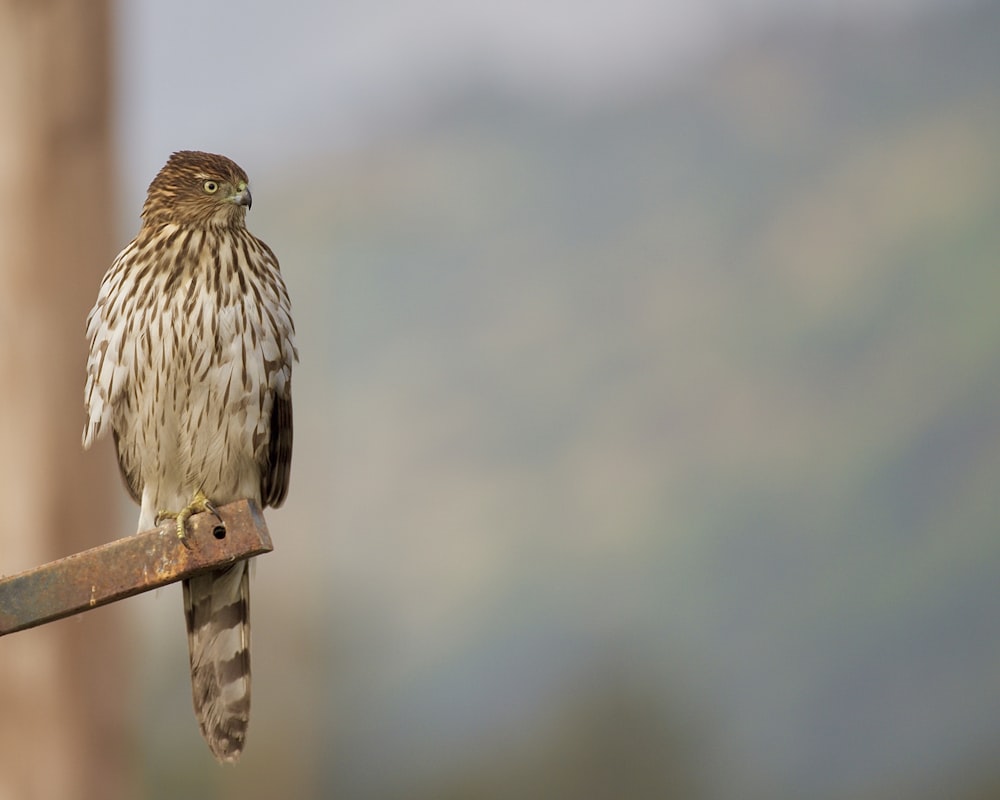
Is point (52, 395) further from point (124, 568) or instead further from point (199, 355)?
point (124, 568)

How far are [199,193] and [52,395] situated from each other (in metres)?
1.48

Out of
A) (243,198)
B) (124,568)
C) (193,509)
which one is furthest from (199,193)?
(124,568)

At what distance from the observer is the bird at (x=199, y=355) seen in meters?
4.73

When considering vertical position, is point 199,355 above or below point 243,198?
below

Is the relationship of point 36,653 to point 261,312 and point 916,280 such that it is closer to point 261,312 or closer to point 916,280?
point 261,312

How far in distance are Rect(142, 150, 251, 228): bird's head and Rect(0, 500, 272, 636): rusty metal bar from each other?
1.74 m

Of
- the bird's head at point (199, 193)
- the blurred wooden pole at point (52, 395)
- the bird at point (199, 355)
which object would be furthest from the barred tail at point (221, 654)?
the blurred wooden pole at point (52, 395)

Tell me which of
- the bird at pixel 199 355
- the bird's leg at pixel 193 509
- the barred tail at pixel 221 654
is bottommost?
the barred tail at pixel 221 654

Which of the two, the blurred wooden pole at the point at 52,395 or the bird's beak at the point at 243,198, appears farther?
the blurred wooden pole at the point at 52,395

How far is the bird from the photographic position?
186 inches

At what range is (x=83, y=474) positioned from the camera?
6043mm

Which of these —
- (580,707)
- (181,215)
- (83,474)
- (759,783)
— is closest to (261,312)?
(181,215)

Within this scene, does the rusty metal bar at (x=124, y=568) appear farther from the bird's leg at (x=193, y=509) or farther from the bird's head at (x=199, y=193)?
Answer: the bird's head at (x=199, y=193)

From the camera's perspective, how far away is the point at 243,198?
4789mm
